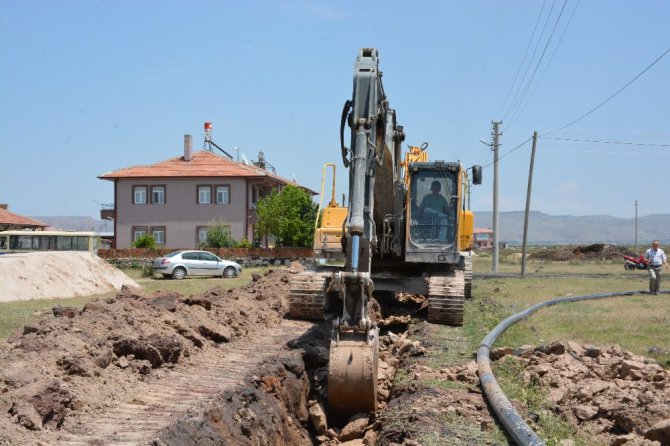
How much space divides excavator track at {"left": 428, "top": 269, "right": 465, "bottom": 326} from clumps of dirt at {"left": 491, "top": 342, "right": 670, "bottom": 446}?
3399 mm

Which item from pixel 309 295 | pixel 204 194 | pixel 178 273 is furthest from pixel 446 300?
pixel 204 194

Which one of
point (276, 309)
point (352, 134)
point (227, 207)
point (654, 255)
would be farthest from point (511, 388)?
point (227, 207)

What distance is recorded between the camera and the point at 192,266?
36.8m

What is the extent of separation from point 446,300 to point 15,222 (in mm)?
45913

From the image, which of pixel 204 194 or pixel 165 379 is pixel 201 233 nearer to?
pixel 204 194

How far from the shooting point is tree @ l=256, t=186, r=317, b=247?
52125 mm

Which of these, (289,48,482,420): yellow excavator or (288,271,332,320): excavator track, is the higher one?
(289,48,482,420): yellow excavator

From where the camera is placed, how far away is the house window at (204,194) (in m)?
55.7

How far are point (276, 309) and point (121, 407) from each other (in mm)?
8570

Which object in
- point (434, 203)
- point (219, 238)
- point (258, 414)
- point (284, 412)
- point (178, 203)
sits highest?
point (178, 203)

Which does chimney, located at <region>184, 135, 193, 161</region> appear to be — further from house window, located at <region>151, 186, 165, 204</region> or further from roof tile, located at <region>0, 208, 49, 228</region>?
roof tile, located at <region>0, 208, 49, 228</region>

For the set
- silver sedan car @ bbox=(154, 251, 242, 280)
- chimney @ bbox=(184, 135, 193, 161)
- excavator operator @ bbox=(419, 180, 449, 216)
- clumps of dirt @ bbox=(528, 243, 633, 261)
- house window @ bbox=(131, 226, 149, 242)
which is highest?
chimney @ bbox=(184, 135, 193, 161)

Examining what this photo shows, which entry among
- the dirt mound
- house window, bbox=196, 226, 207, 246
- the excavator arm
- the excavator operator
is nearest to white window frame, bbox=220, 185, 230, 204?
house window, bbox=196, 226, 207, 246

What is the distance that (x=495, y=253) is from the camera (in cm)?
4634
